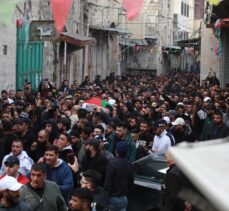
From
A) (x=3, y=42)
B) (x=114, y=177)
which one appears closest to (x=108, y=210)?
(x=114, y=177)

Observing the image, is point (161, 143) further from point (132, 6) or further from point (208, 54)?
point (208, 54)

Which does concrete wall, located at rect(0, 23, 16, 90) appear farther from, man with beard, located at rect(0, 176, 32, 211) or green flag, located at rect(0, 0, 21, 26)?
man with beard, located at rect(0, 176, 32, 211)

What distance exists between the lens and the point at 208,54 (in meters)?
30.7

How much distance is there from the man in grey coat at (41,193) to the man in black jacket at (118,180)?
1538 mm

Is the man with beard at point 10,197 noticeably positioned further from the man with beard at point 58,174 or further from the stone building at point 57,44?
the stone building at point 57,44

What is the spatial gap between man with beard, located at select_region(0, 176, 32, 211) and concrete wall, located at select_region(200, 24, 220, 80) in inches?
1021

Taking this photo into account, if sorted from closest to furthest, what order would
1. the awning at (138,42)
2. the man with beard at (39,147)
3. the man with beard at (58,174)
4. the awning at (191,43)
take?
the man with beard at (58,174) < the man with beard at (39,147) < the awning at (191,43) < the awning at (138,42)

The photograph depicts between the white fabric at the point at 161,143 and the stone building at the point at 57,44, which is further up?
the stone building at the point at 57,44

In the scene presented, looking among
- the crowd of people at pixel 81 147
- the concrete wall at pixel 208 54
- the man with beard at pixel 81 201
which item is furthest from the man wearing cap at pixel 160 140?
the concrete wall at pixel 208 54

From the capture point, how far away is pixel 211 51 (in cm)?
3058

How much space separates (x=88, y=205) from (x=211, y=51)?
2605cm

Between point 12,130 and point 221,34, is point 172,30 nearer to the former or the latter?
point 221,34

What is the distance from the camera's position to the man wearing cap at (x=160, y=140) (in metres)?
9.55

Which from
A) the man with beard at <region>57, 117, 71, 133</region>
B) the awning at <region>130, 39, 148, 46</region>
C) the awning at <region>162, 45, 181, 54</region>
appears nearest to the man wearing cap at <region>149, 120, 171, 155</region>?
the man with beard at <region>57, 117, 71, 133</region>
